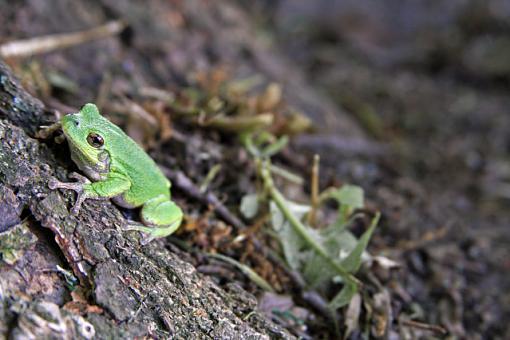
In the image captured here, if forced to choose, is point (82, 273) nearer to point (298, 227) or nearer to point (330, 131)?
point (298, 227)

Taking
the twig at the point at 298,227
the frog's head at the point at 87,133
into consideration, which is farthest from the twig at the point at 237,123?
the frog's head at the point at 87,133

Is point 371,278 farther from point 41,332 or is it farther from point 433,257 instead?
point 41,332

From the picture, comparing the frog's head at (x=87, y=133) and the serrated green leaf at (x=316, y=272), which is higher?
the frog's head at (x=87, y=133)

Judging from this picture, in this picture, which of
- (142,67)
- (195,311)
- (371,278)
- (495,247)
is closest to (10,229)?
(195,311)

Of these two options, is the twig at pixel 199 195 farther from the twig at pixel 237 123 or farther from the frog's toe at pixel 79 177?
the frog's toe at pixel 79 177

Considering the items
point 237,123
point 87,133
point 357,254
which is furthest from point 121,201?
point 357,254

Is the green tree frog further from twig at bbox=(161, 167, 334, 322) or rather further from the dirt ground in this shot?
twig at bbox=(161, 167, 334, 322)

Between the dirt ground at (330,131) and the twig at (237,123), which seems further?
the twig at (237,123)
